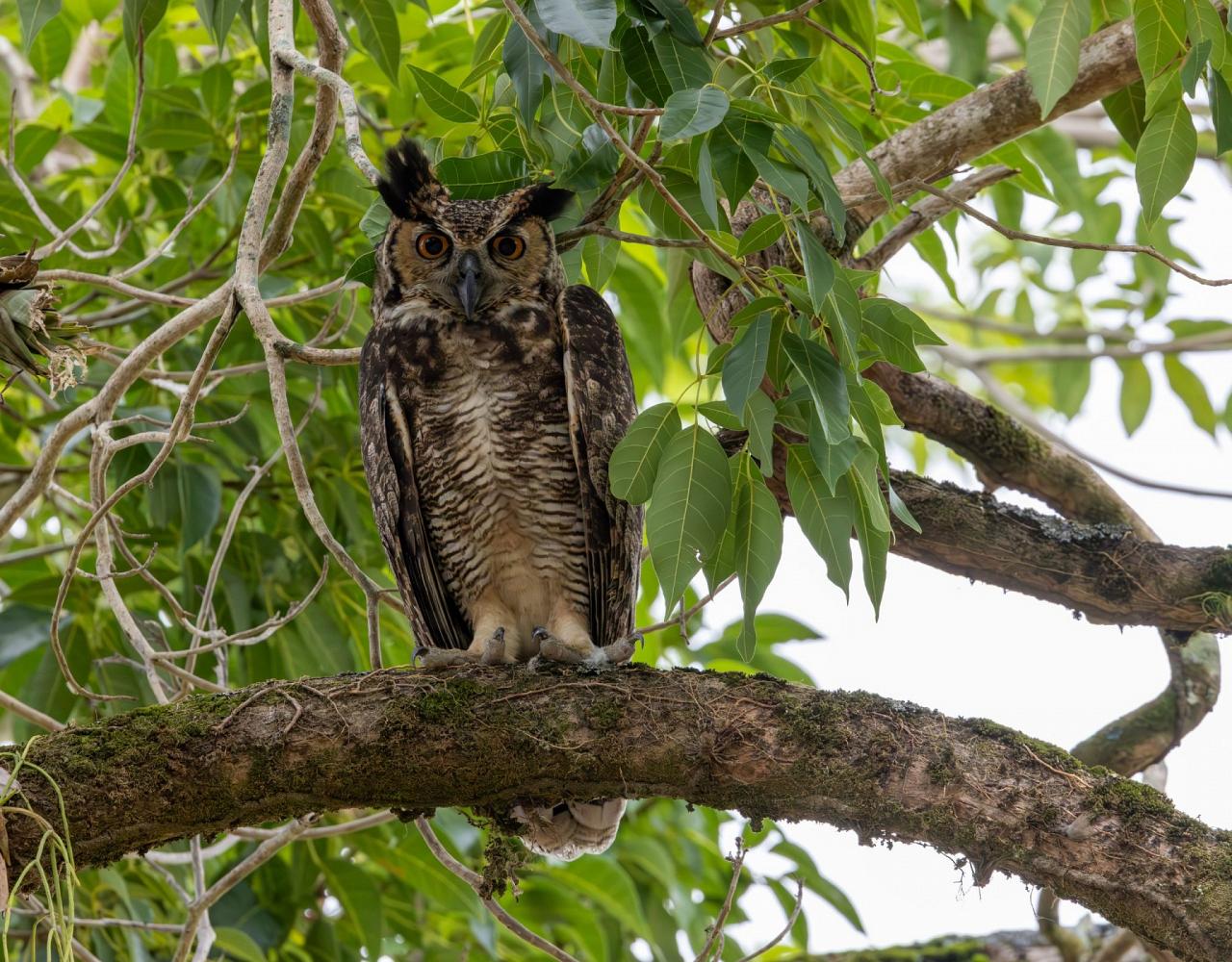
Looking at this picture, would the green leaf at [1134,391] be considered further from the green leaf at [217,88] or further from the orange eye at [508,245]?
the green leaf at [217,88]

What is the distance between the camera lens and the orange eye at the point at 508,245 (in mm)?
3158

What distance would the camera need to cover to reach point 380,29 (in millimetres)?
2756

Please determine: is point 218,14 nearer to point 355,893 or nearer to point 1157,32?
point 1157,32

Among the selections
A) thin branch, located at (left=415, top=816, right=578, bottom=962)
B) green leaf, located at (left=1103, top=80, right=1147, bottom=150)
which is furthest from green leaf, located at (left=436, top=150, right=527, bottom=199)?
green leaf, located at (left=1103, top=80, right=1147, bottom=150)

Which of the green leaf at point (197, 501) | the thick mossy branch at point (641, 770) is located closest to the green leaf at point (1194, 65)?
the thick mossy branch at point (641, 770)

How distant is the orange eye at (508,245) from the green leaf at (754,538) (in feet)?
4.02

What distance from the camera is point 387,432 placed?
3.11 metres

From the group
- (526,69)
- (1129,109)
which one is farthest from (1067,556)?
(526,69)

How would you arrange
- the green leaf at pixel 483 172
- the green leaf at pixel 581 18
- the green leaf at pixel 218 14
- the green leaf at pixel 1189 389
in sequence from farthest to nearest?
the green leaf at pixel 1189 389 → the green leaf at pixel 483 172 → the green leaf at pixel 218 14 → the green leaf at pixel 581 18

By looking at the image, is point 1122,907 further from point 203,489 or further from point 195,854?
point 203,489

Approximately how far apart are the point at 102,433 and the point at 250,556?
93 centimetres

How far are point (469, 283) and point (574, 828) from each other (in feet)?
4.33

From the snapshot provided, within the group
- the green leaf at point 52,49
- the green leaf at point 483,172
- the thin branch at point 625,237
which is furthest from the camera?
the green leaf at point 52,49

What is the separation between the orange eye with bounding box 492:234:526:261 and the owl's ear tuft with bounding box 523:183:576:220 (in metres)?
0.07
